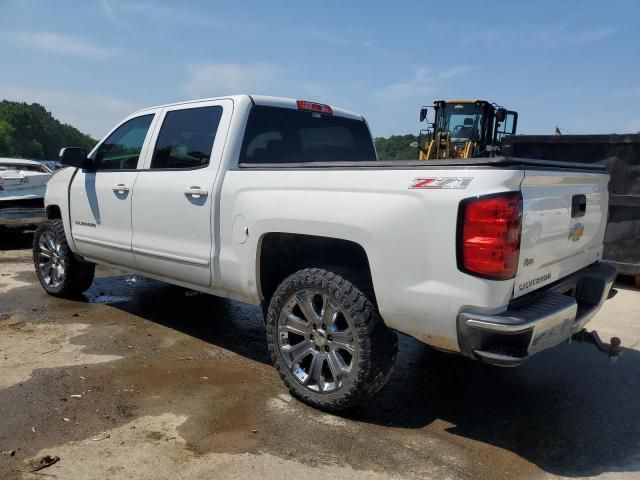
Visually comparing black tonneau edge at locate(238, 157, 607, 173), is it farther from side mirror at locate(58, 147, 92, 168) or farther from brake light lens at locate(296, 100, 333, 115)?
side mirror at locate(58, 147, 92, 168)

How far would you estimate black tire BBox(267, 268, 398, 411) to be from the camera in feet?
10.1

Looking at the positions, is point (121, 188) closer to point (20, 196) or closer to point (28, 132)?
point (20, 196)

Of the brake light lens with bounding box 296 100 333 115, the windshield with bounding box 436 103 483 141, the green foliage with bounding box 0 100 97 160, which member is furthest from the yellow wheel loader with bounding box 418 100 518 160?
the green foliage with bounding box 0 100 97 160

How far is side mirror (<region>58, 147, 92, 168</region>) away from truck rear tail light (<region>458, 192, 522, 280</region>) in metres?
3.98

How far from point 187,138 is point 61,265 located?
2546mm

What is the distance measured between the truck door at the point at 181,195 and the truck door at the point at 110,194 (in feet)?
0.57

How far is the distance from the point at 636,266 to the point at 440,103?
10.4 meters

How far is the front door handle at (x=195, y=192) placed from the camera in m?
3.87

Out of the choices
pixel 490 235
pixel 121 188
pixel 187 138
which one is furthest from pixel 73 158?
pixel 490 235

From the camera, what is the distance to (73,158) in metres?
5.14

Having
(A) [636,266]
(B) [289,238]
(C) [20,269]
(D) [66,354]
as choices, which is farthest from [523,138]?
(C) [20,269]

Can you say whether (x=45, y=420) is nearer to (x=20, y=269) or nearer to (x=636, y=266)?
(x=20, y=269)

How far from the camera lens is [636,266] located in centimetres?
652

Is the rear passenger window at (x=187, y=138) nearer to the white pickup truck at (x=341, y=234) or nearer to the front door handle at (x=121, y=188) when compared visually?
the white pickup truck at (x=341, y=234)
